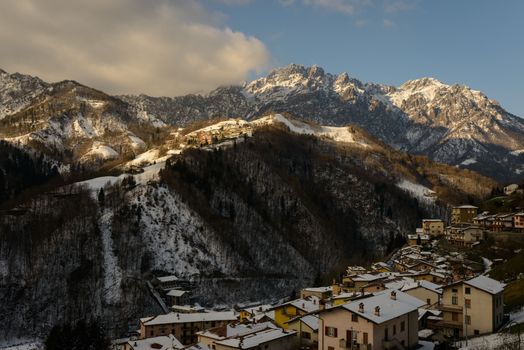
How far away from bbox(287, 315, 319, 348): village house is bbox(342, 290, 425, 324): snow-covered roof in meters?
9.92

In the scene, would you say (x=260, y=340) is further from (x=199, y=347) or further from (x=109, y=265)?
(x=109, y=265)

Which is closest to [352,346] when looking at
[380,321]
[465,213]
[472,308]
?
[380,321]

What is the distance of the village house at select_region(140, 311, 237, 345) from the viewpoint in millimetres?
83750

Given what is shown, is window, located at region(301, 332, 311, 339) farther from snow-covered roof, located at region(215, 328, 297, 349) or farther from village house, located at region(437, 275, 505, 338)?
village house, located at region(437, 275, 505, 338)

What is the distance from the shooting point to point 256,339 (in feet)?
169

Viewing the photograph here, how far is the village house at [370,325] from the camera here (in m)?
41.0

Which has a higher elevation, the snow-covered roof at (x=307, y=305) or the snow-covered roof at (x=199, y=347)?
the snow-covered roof at (x=307, y=305)

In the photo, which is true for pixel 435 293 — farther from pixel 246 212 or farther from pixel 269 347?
pixel 246 212

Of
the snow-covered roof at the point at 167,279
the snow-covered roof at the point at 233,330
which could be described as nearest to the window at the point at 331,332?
the snow-covered roof at the point at 233,330

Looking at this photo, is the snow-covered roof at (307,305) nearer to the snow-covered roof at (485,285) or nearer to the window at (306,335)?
the window at (306,335)

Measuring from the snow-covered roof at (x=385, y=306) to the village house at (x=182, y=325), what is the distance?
4081 centimetres

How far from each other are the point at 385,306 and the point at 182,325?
49.7 m

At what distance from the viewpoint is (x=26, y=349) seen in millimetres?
103812

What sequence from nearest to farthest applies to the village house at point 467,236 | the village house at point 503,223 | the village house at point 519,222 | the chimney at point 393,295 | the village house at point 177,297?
the chimney at point 393,295
the village house at point 519,222
the village house at point 467,236
the village house at point 503,223
the village house at point 177,297
